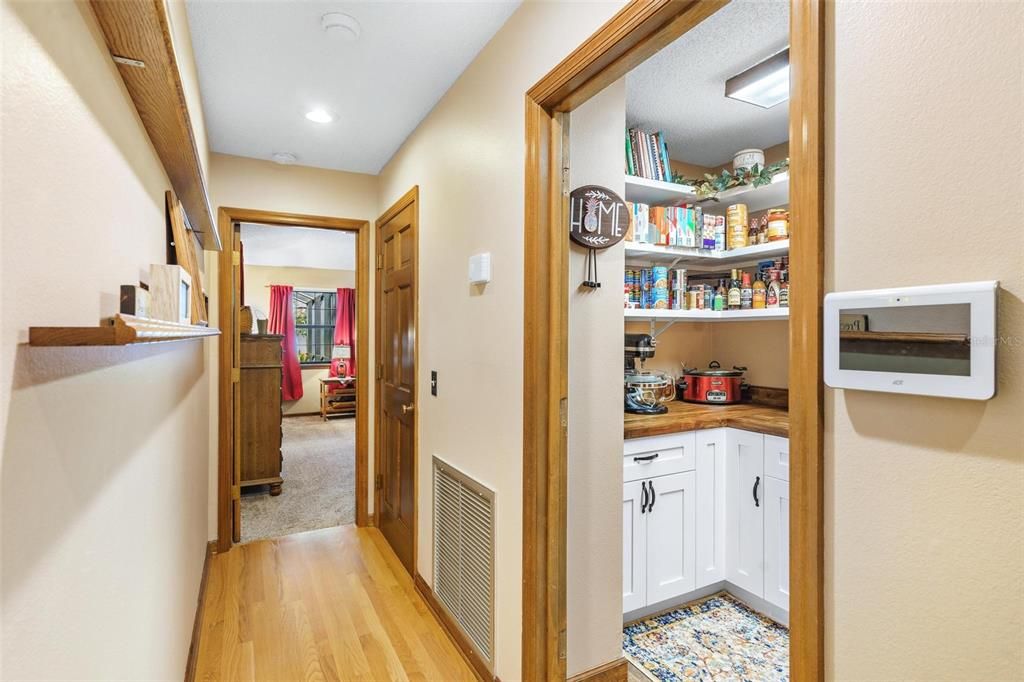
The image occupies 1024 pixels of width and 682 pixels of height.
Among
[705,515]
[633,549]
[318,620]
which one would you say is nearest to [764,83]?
[705,515]

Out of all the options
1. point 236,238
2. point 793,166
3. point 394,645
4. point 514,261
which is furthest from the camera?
point 236,238

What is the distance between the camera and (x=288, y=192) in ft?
11.0

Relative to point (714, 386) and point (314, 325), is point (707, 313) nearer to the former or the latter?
point (714, 386)

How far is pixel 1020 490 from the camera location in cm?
62

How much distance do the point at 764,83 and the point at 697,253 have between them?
811 mm

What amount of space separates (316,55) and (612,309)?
5.25 feet

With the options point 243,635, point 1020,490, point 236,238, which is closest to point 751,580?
point 1020,490

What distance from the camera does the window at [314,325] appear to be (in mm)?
8511

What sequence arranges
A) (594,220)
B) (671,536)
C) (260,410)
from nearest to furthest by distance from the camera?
1. (594,220)
2. (671,536)
3. (260,410)

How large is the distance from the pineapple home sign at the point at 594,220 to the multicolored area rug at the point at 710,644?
1613mm

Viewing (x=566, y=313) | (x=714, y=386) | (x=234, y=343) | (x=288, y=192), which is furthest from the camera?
(x=288, y=192)

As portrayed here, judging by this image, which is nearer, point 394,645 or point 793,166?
point 793,166

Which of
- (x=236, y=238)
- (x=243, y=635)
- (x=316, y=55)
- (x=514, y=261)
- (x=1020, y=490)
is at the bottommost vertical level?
(x=243, y=635)

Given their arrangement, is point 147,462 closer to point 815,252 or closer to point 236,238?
point 815,252
